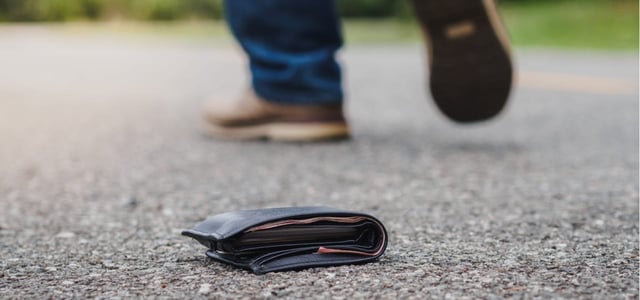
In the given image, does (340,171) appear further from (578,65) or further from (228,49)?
(228,49)

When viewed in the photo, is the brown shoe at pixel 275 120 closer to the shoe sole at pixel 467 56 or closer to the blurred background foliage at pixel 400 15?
the shoe sole at pixel 467 56

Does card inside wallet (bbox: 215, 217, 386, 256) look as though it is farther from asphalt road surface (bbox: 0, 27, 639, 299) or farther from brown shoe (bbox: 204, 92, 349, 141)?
brown shoe (bbox: 204, 92, 349, 141)

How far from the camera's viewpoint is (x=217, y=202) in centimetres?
223

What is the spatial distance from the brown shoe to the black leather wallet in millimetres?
1543

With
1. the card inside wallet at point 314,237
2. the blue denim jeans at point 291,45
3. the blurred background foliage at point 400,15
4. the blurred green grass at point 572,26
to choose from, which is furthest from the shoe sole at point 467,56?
the blurred green grass at point 572,26

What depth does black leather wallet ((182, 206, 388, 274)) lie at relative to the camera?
1.46 m

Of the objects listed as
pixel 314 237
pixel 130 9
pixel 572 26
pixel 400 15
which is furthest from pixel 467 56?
pixel 130 9

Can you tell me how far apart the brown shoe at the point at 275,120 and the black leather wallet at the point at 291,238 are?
1.54m

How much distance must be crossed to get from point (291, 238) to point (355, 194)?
836 mm

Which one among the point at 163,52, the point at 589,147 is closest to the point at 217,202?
the point at 589,147

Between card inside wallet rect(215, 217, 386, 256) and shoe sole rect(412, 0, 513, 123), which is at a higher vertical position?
shoe sole rect(412, 0, 513, 123)

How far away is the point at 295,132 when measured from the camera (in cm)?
311

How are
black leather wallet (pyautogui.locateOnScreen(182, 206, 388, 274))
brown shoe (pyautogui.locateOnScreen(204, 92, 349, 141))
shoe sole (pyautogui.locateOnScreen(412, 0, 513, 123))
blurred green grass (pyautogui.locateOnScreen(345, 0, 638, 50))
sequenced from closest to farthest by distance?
black leather wallet (pyautogui.locateOnScreen(182, 206, 388, 274)), shoe sole (pyautogui.locateOnScreen(412, 0, 513, 123)), brown shoe (pyautogui.locateOnScreen(204, 92, 349, 141)), blurred green grass (pyautogui.locateOnScreen(345, 0, 638, 50))

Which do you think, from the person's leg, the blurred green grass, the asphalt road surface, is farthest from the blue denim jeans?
the blurred green grass
